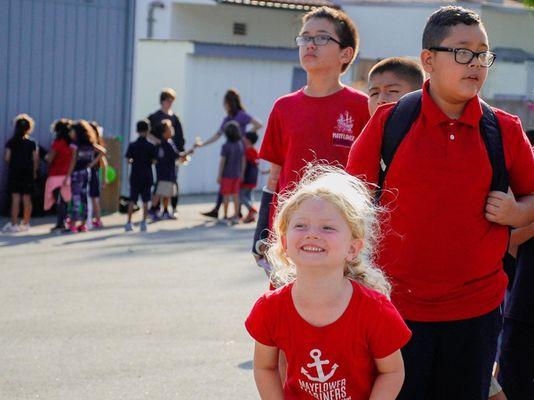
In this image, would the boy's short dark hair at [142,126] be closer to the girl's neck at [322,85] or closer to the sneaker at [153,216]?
the sneaker at [153,216]

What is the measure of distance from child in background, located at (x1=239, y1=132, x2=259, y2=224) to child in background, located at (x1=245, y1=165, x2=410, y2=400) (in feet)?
43.9

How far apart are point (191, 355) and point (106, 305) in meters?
2.06

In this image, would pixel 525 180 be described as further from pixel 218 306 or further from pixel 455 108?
pixel 218 306

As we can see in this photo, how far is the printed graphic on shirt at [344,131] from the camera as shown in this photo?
590 cm

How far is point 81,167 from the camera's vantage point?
1566 centimetres

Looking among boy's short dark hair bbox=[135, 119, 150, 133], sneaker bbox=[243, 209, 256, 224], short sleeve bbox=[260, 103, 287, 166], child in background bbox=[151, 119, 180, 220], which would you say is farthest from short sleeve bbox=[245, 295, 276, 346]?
sneaker bbox=[243, 209, 256, 224]

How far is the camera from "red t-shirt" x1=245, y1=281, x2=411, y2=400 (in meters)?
4.02

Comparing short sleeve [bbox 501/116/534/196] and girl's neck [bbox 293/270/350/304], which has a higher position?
short sleeve [bbox 501/116/534/196]

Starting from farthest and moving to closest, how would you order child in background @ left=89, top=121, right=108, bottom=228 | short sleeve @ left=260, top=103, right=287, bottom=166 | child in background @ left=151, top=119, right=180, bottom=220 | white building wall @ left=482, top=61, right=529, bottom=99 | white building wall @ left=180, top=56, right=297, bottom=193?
white building wall @ left=482, top=61, right=529, bottom=99 < white building wall @ left=180, top=56, right=297, bottom=193 < child in background @ left=151, top=119, right=180, bottom=220 < child in background @ left=89, top=121, right=108, bottom=228 < short sleeve @ left=260, top=103, right=287, bottom=166

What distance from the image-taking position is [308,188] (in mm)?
4168

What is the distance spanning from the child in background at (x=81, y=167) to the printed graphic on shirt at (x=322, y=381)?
11709 mm

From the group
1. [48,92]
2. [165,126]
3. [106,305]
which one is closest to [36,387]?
[106,305]

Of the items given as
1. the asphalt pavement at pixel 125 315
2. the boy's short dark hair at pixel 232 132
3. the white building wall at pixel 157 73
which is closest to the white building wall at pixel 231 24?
the white building wall at pixel 157 73

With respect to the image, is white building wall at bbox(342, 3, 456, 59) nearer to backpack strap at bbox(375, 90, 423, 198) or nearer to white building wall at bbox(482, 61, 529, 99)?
white building wall at bbox(482, 61, 529, 99)
